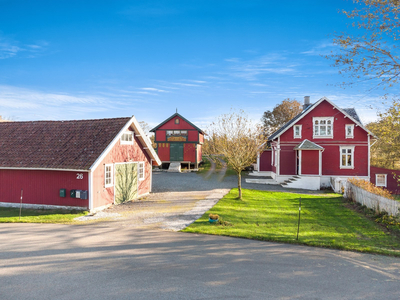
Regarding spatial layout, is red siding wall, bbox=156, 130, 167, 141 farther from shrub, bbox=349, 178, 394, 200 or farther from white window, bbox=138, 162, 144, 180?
shrub, bbox=349, 178, 394, 200

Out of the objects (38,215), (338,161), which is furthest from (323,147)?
(38,215)

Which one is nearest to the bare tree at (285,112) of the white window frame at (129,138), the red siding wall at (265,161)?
the red siding wall at (265,161)

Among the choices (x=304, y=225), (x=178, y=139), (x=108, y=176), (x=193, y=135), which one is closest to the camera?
(x=304, y=225)

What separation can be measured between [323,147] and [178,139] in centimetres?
1851

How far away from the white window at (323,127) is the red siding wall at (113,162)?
16467 mm

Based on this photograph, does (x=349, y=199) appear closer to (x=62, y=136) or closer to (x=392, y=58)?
(x=392, y=58)

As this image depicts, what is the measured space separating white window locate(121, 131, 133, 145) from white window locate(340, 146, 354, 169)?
65.1ft

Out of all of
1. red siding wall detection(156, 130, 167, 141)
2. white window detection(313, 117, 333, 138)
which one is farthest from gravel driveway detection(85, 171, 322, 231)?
red siding wall detection(156, 130, 167, 141)

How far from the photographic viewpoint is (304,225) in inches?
459

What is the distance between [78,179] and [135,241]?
6.80m

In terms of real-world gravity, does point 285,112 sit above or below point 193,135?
above

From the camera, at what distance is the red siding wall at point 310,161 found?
25.6 metres

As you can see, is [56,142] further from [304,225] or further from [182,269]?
[304,225]

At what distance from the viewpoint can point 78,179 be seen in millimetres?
14531
